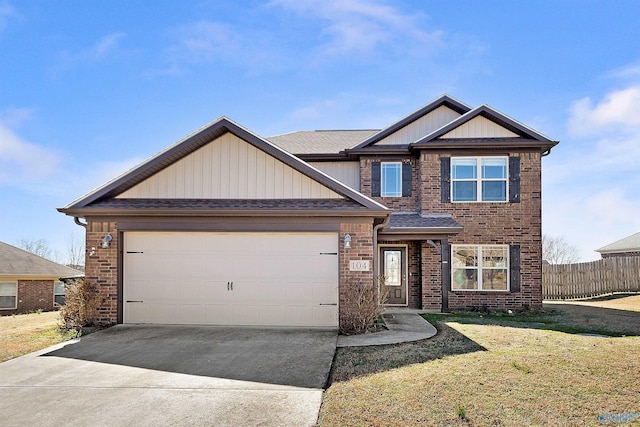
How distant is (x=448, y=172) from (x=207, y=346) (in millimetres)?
9907

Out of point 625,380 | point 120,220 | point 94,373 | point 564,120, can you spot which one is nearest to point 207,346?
point 94,373

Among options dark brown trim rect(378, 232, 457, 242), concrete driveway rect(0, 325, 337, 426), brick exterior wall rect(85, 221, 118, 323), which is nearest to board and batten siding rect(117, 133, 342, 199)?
brick exterior wall rect(85, 221, 118, 323)

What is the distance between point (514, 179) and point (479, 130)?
195 centimetres

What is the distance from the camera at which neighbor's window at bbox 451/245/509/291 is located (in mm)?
15148

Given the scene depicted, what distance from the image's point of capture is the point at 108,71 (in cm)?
1509

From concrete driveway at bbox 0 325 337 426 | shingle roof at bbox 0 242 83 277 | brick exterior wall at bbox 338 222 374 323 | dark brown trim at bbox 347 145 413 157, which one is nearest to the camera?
concrete driveway at bbox 0 325 337 426

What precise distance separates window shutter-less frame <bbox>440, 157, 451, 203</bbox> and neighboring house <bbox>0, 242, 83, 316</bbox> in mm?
20398

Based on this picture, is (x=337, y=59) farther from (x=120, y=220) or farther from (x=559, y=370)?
(x=559, y=370)

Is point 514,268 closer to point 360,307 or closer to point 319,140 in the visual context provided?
point 360,307

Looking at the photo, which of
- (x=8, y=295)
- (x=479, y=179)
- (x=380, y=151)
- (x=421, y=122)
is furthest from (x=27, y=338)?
(x=8, y=295)

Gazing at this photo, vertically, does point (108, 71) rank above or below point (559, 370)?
above

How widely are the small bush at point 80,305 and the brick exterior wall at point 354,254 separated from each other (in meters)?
5.66

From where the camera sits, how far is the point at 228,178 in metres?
11.4

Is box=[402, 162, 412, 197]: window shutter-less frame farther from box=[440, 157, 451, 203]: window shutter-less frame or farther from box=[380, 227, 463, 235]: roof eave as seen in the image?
box=[380, 227, 463, 235]: roof eave
